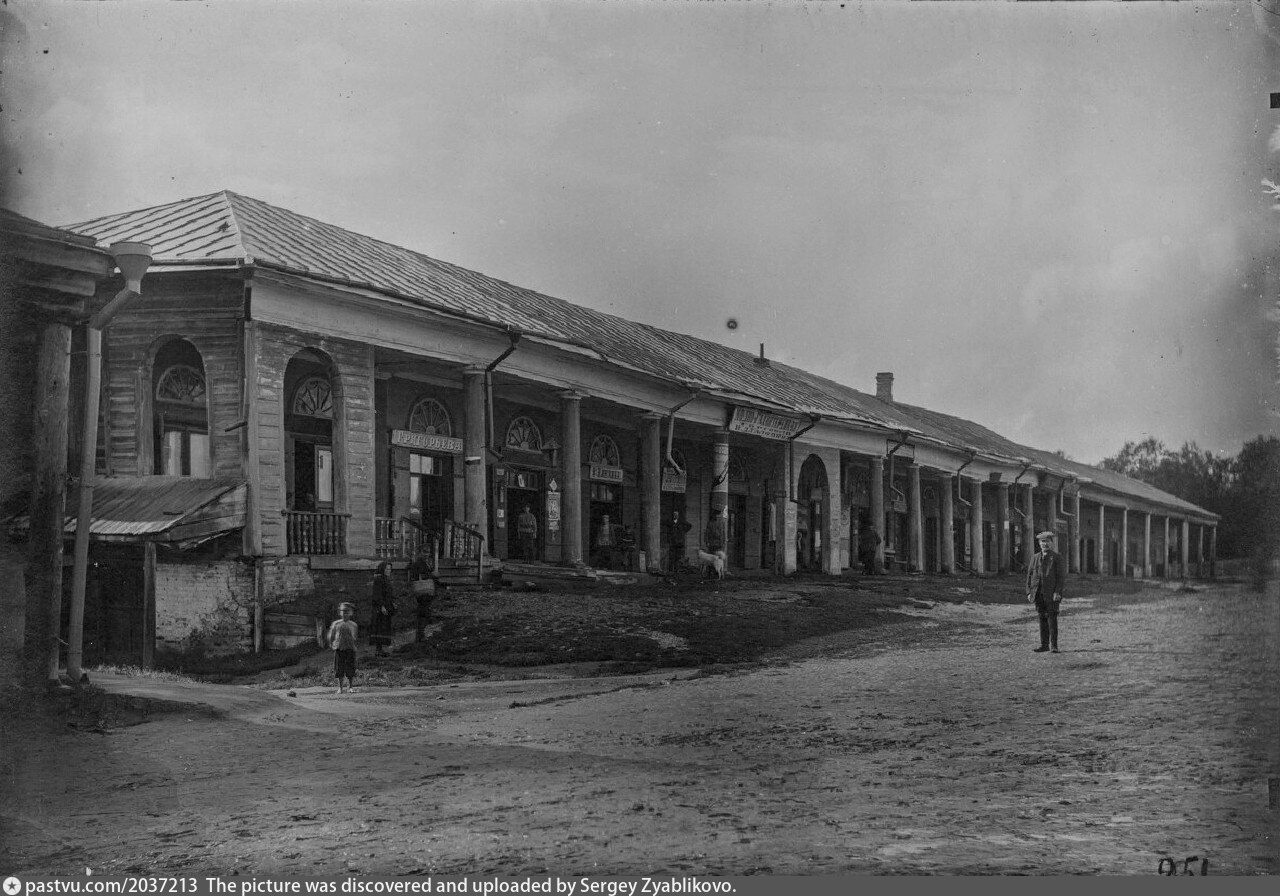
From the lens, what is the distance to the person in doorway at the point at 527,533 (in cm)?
1545

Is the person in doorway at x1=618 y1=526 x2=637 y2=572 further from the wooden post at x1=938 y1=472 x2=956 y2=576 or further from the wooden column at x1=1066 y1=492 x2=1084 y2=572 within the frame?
the wooden column at x1=1066 y1=492 x2=1084 y2=572

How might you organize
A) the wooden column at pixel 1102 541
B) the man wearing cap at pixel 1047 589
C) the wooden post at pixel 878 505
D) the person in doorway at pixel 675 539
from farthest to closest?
the wooden post at pixel 878 505 → the person in doorway at pixel 675 539 → the wooden column at pixel 1102 541 → the man wearing cap at pixel 1047 589

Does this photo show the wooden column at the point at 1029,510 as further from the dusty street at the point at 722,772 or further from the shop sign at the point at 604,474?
the shop sign at the point at 604,474

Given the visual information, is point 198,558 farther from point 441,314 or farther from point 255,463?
point 441,314

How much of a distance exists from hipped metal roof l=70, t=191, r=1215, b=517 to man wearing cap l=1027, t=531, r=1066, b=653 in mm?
679

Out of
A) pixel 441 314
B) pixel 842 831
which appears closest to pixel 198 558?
pixel 842 831

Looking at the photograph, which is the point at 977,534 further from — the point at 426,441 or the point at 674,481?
the point at 426,441

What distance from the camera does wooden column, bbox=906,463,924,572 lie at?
15516 millimetres

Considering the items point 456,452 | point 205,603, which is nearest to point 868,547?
point 456,452

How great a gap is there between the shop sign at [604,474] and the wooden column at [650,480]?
1.27 metres

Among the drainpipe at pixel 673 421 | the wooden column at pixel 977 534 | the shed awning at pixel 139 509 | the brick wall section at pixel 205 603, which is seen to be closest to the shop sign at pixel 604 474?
the drainpipe at pixel 673 421

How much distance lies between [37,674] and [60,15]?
3.87 meters

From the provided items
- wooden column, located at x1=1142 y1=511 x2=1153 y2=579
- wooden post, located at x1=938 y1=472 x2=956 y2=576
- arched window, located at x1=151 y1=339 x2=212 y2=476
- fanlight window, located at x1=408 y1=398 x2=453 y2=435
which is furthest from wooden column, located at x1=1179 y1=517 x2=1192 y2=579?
fanlight window, located at x1=408 y1=398 x2=453 y2=435

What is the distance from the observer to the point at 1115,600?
8.48 meters
